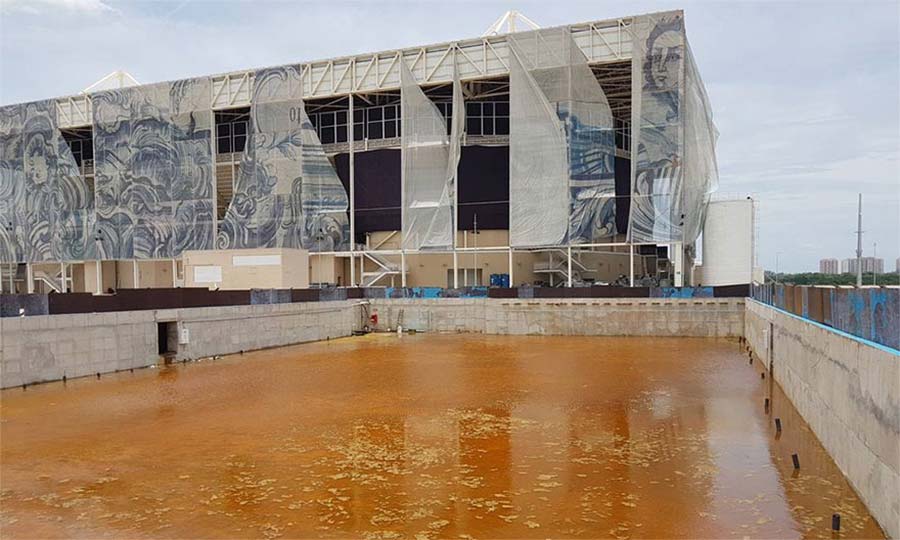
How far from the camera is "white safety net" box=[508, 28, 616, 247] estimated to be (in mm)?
47750

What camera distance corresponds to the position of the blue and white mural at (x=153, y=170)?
58.6 metres

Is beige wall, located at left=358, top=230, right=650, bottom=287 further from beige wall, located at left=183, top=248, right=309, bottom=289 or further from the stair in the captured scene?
beige wall, located at left=183, top=248, right=309, bottom=289

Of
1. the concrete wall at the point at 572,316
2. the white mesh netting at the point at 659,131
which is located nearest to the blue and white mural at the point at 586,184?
the white mesh netting at the point at 659,131

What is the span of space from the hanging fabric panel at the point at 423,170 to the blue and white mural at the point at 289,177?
6898 millimetres

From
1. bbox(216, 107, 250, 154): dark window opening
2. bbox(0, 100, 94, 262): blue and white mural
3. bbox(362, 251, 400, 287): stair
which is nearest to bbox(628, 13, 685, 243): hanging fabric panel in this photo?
bbox(362, 251, 400, 287): stair

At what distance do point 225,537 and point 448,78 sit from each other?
152 feet

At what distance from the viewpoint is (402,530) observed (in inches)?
395

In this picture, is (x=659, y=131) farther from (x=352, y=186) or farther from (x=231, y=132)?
(x=231, y=132)

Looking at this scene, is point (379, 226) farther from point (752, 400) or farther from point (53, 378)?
point (752, 400)

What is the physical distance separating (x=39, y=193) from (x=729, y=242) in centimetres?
6152

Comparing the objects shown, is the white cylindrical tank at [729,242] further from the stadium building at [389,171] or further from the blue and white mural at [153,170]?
the blue and white mural at [153,170]

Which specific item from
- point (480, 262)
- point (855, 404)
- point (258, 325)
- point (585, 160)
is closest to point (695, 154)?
point (585, 160)

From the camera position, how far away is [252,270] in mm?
46562

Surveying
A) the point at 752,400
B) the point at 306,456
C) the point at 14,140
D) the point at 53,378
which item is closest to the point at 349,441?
the point at 306,456
